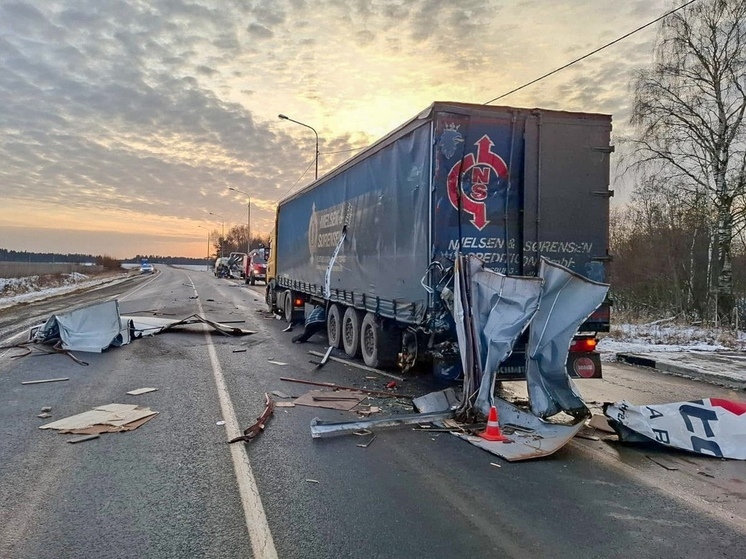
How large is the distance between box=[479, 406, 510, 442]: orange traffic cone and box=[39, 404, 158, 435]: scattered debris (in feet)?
12.5

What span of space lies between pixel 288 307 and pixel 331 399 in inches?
384

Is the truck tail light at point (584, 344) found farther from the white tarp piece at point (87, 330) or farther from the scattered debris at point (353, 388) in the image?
the white tarp piece at point (87, 330)

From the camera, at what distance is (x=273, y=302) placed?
64.8 feet

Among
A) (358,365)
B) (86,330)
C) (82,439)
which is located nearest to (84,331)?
(86,330)

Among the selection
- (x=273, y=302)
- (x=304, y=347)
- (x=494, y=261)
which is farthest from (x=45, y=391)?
(x=273, y=302)

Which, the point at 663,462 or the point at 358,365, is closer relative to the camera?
the point at 663,462

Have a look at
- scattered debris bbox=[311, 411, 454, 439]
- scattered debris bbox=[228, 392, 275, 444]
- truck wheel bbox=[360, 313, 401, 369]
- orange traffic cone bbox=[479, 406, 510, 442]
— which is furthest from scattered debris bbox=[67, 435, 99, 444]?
truck wheel bbox=[360, 313, 401, 369]

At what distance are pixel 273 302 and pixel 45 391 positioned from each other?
11825 millimetres

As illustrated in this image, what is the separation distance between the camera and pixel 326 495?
173 inches

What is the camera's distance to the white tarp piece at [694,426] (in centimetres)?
552

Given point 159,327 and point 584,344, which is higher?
point 584,344

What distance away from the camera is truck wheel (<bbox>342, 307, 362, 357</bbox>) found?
1066 centimetres

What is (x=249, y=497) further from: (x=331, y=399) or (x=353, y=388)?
(x=353, y=388)

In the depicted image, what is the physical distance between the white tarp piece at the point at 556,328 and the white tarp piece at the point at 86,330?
9.15 m
